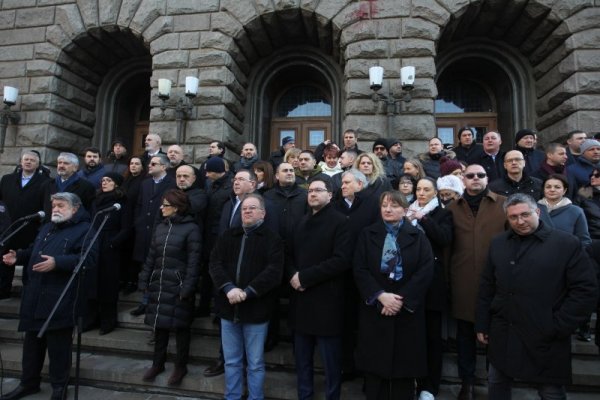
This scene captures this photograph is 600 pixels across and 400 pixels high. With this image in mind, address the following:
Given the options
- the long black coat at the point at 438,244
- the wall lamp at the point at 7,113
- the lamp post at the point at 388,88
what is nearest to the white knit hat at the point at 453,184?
the long black coat at the point at 438,244

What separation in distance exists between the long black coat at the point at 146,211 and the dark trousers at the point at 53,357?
1380 millimetres

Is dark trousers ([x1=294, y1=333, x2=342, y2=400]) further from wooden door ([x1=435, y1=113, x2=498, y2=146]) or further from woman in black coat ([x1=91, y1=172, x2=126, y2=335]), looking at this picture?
wooden door ([x1=435, y1=113, x2=498, y2=146])

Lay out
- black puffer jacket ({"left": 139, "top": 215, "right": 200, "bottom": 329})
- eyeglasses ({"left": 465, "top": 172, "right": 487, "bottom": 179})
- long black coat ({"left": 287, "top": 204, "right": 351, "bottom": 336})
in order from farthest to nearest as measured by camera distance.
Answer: black puffer jacket ({"left": 139, "top": 215, "right": 200, "bottom": 329}) → eyeglasses ({"left": 465, "top": 172, "right": 487, "bottom": 179}) → long black coat ({"left": 287, "top": 204, "right": 351, "bottom": 336})

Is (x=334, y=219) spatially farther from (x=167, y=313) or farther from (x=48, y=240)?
(x=48, y=240)

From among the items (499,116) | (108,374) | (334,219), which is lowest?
(108,374)

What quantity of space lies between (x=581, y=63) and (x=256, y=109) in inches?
257

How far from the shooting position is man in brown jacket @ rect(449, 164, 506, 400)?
3398 mm

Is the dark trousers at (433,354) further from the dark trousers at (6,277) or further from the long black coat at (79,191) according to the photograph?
the dark trousers at (6,277)

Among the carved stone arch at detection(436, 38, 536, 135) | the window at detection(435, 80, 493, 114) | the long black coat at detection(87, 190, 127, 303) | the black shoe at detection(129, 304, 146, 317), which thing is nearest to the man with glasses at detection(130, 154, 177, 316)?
the black shoe at detection(129, 304, 146, 317)

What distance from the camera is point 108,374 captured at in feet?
12.9

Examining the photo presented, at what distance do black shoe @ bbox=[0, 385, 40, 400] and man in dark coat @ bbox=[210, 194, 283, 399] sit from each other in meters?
2.04

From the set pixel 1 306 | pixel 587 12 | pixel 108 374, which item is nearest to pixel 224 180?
pixel 108 374

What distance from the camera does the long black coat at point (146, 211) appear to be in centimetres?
486

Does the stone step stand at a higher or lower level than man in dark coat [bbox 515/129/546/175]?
lower
